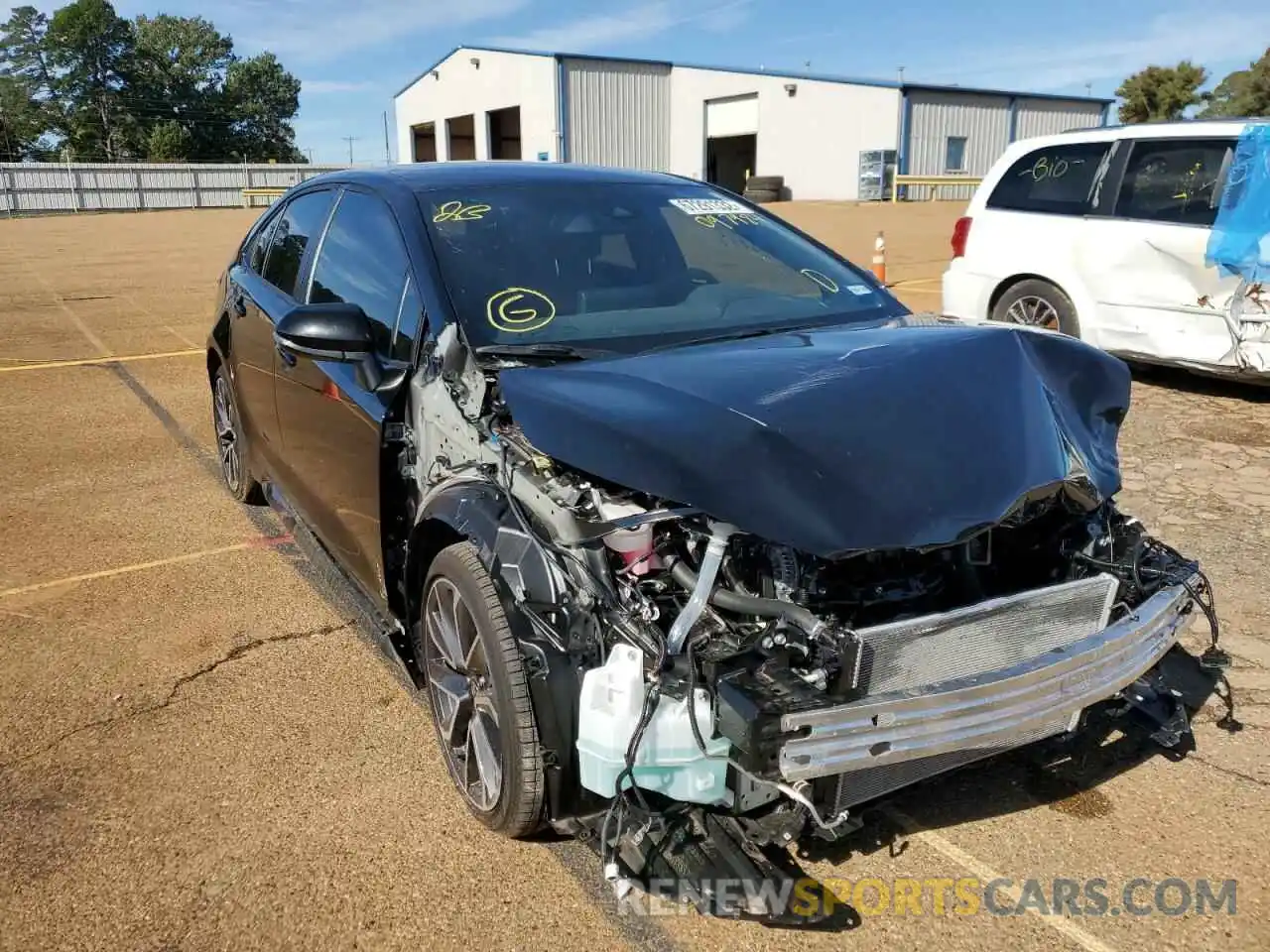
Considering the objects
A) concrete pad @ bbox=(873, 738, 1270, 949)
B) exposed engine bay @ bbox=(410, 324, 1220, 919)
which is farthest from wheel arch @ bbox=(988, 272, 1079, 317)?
exposed engine bay @ bbox=(410, 324, 1220, 919)

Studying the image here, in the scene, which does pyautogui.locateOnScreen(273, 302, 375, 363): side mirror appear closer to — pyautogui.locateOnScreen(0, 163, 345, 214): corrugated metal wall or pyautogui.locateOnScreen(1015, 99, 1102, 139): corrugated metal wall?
pyautogui.locateOnScreen(1015, 99, 1102, 139): corrugated metal wall

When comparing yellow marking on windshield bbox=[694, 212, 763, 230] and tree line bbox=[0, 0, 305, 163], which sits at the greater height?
tree line bbox=[0, 0, 305, 163]

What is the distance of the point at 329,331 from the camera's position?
2928 millimetres

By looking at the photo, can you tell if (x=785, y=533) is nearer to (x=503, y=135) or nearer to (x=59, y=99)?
(x=503, y=135)

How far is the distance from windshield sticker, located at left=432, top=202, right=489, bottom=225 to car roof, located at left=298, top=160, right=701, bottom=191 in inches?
6.8

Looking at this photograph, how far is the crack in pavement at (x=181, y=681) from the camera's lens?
3.14 meters

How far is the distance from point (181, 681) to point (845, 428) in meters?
2.60

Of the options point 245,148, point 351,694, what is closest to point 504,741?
point 351,694

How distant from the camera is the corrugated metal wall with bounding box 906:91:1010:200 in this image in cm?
3556

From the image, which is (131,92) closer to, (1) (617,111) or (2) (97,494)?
(1) (617,111)

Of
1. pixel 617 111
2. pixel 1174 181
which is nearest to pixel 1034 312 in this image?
pixel 1174 181

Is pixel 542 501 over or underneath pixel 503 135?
underneath

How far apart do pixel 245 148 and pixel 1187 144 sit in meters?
81.2

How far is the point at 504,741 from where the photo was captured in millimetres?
2361
